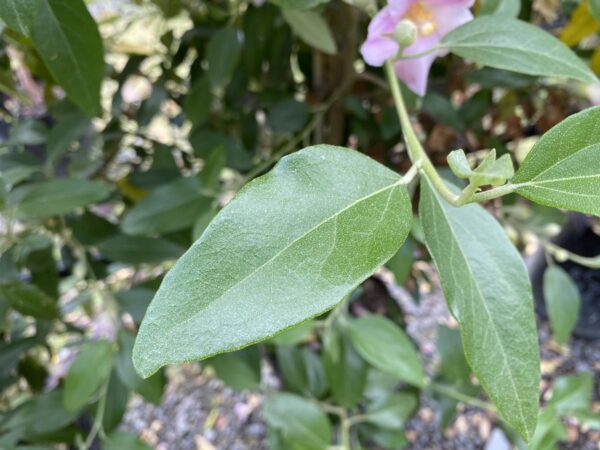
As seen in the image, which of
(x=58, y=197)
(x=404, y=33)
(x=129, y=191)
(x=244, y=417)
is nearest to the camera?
(x=404, y=33)

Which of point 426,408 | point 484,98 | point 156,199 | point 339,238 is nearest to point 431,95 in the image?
point 484,98

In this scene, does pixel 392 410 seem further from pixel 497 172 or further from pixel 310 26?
pixel 497 172

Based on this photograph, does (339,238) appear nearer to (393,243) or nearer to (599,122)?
(393,243)

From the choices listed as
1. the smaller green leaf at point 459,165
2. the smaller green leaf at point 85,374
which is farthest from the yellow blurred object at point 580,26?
the smaller green leaf at point 85,374

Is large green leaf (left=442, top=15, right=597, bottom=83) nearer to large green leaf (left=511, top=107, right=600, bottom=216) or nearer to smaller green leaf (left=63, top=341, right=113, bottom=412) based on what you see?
large green leaf (left=511, top=107, right=600, bottom=216)

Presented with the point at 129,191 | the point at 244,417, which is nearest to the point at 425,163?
the point at 129,191

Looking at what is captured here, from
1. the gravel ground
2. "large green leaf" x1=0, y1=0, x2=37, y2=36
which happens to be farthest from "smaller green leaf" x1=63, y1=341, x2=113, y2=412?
the gravel ground
